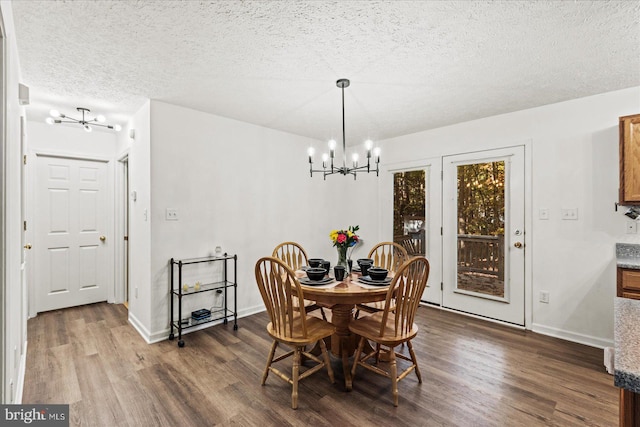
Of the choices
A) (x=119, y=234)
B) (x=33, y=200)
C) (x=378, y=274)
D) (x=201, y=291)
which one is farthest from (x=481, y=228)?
(x=33, y=200)

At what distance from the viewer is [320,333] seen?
2178 mm

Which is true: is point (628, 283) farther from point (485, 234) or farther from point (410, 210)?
point (410, 210)

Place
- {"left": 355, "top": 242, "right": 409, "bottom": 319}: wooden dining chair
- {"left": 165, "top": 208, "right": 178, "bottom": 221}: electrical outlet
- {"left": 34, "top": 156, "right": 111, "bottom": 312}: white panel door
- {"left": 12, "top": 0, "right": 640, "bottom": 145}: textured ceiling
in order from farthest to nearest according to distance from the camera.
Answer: {"left": 34, "top": 156, "right": 111, "bottom": 312}: white panel door → {"left": 165, "top": 208, "right": 178, "bottom": 221}: electrical outlet → {"left": 355, "top": 242, "right": 409, "bottom": 319}: wooden dining chair → {"left": 12, "top": 0, "right": 640, "bottom": 145}: textured ceiling

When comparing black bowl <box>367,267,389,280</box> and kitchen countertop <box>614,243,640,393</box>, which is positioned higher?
kitchen countertop <box>614,243,640,393</box>

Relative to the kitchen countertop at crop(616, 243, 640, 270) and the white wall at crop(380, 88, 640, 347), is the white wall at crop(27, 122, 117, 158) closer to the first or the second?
the white wall at crop(380, 88, 640, 347)

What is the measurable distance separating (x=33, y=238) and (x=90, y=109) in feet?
5.95

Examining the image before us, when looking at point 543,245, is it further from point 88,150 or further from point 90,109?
point 88,150

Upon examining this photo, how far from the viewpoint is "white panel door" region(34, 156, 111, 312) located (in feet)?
12.6

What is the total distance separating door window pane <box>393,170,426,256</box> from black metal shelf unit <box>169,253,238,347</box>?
2.42 m

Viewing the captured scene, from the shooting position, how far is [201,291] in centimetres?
314

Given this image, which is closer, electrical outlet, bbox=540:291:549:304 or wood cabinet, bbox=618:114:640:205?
wood cabinet, bbox=618:114:640:205

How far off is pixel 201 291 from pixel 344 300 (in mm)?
1713

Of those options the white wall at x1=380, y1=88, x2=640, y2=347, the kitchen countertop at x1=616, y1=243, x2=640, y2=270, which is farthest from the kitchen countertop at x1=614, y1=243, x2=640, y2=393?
the white wall at x1=380, y1=88, x2=640, y2=347
